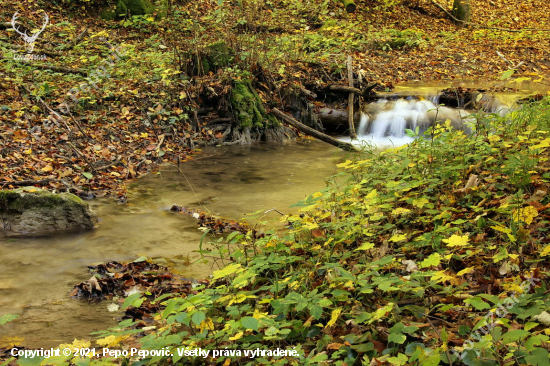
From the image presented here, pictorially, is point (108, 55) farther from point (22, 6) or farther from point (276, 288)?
point (276, 288)

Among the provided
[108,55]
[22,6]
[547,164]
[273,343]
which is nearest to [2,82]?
[108,55]

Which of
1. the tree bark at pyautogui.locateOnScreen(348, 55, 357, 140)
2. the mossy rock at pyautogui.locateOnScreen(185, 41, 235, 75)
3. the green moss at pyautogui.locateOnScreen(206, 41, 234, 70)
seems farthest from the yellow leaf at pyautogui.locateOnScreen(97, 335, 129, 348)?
the green moss at pyautogui.locateOnScreen(206, 41, 234, 70)

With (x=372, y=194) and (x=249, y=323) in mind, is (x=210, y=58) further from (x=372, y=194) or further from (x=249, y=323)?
(x=249, y=323)

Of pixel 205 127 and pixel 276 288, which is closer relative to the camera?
pixel 276 288

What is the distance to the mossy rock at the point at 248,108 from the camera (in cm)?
950

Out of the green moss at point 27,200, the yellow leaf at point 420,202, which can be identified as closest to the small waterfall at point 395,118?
the yellow leaf at point 420,202

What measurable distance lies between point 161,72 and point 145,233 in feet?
18.8

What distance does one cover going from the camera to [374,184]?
4.07m

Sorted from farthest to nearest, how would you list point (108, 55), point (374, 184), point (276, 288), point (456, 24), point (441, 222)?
point (456, 24) < point (108, 55) < point (374, 184) < point (441, 222) < point (276, 288)

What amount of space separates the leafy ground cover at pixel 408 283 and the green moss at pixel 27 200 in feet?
8.80

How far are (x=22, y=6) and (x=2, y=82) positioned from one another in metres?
5.64

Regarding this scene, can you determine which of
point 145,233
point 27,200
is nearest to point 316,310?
point 145,233

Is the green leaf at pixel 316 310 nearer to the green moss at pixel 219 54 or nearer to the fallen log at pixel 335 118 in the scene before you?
the fallen log at pixel 335 118

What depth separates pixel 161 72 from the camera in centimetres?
968
